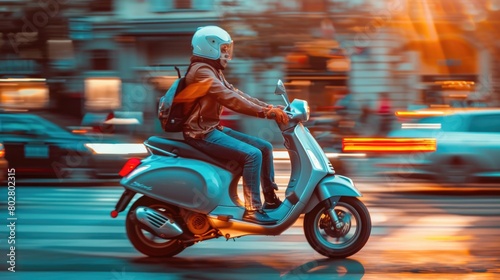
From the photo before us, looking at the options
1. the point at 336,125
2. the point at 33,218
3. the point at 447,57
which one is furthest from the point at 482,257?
the point at 447,57

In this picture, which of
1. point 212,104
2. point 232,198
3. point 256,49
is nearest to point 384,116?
point 256,49

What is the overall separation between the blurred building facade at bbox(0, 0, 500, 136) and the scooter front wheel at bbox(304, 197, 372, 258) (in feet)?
51.2

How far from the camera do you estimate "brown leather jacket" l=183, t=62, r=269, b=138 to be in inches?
263

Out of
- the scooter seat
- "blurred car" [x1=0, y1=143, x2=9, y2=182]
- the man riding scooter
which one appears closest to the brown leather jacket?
the man riding scooter

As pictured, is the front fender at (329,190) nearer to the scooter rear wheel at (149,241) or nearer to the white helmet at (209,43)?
the scooter rear wheel at (149,241)

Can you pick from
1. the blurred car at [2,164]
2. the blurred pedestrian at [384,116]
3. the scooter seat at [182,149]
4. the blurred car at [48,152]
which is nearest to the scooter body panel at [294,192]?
the scooter seat at [182,149]

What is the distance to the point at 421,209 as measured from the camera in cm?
1089

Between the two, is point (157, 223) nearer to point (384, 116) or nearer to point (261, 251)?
point (261, 251)

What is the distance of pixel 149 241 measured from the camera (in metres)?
Answer: 7.05

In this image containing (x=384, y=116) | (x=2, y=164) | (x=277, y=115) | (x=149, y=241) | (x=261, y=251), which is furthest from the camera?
(x=384, y=116)

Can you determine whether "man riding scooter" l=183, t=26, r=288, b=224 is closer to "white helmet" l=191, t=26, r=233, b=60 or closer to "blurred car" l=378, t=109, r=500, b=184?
"white helmet" l=191, t=26, r=233, b=60

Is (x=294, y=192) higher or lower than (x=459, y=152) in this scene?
higher

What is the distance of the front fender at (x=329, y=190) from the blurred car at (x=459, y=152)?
676cm

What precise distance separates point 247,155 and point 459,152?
23.9 feet
